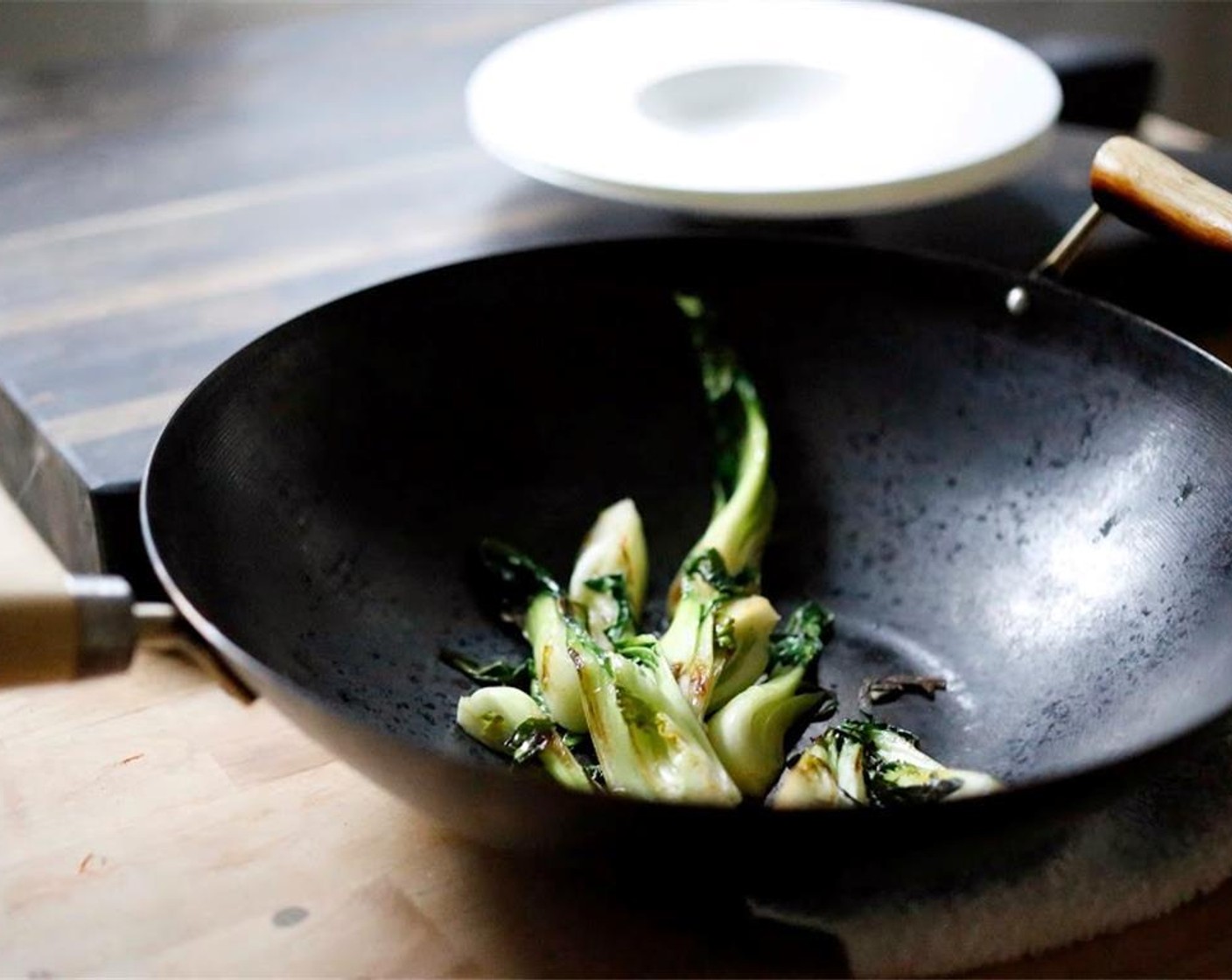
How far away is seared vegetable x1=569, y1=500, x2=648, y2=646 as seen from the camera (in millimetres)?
872

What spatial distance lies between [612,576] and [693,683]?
4.7 inches

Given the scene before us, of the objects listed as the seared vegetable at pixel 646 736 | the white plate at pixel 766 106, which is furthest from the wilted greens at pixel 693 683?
the white plate at pixel 766 106

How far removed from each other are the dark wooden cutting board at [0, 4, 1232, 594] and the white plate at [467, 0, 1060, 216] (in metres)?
0.08

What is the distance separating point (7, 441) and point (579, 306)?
0.35 metres

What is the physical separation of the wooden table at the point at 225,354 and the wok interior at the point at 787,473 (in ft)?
0.25

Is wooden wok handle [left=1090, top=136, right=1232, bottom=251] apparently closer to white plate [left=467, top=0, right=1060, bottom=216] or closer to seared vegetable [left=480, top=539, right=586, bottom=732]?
white plate [left=467, top=0, right=1060, bottom=216]

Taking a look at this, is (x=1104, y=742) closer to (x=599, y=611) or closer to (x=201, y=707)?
(x=599, y=611)

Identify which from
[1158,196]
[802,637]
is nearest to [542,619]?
[802,637]

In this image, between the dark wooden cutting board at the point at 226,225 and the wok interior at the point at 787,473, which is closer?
the wok interior at the point at 787,473

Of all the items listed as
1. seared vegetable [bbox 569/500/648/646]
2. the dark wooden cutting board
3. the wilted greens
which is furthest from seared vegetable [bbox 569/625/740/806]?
the dark wooden cutting board

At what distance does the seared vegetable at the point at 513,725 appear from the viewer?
29.4 inches

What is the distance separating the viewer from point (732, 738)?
0.76 m

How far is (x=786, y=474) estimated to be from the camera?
3.26 ft

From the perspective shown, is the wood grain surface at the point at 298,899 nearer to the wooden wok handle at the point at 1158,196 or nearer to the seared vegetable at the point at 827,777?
the seared vegetable at the point at 827,777
